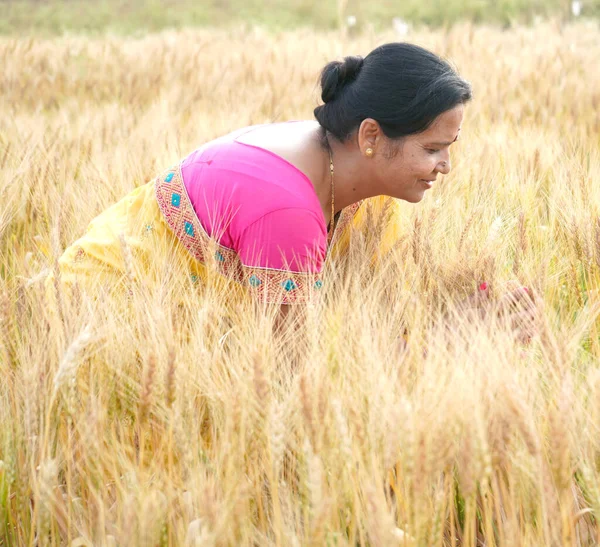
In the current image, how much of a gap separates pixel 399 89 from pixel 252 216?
46 centimetres

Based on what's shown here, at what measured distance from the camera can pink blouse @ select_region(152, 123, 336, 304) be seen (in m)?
1.80

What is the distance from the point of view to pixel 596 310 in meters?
1.64

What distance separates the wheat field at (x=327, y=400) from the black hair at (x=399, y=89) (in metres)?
0.27

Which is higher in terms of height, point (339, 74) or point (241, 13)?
point (339, 74)

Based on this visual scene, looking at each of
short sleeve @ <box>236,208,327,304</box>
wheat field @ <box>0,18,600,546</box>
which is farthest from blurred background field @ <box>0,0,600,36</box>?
short sleeve @ <box>236,208,327,304</box>

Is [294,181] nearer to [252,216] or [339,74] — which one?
[252,216]

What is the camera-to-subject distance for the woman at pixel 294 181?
1812 mm

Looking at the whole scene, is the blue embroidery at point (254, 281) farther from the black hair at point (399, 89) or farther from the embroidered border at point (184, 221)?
the black hair at point (399, 89)

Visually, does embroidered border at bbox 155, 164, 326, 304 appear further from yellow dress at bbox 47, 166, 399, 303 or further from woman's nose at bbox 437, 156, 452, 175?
woman's nose at bbox 437, 156, 452, 175

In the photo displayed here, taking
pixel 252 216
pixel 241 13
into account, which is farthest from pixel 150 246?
pixel 241 13

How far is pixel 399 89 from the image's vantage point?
6.03 ft

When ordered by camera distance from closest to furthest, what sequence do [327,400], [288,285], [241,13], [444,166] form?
1. [327,400]
2. [288,285]
3. [444,166]
4. [241,13]

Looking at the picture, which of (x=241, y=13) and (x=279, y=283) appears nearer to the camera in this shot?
(x=279, y=283)

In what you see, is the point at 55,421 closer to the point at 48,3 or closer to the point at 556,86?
the point at 556,86
